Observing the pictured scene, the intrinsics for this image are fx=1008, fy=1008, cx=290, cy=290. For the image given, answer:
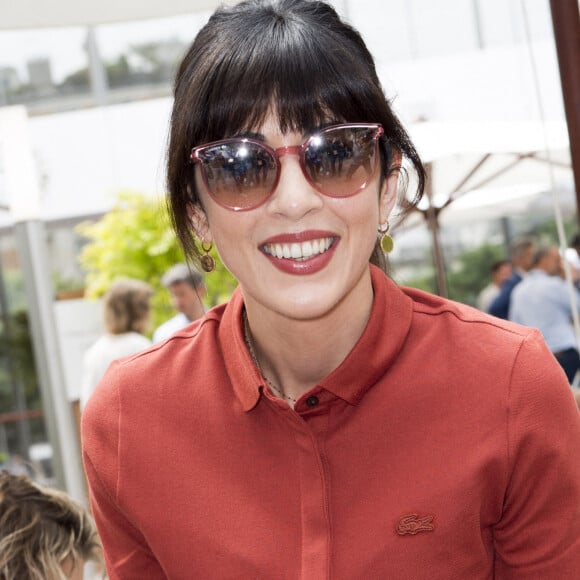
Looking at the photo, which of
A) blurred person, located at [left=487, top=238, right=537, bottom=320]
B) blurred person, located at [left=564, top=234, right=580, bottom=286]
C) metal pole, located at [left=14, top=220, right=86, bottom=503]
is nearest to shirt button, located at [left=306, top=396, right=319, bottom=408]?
metal pole, located at [left=14, top=220, right=86, bottom=503]

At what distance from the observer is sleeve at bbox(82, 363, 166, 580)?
1443mm

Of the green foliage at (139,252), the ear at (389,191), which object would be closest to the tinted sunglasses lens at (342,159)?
the ear at (389,191)

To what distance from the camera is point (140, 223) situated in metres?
8.95

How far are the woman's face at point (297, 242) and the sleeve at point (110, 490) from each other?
30cm

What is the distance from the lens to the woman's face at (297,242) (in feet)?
4.27

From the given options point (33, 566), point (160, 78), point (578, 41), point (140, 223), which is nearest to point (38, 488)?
point (33, 566)

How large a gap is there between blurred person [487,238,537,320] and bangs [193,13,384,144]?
21.2ft

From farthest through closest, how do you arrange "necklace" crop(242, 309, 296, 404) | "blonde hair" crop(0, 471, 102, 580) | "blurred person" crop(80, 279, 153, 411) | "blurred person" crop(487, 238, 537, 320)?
"blurred person" crop(487, 238, 537, 320) → "blurred person" crop(80, 279, 153, 411) → "blonde hair" crop(0, 471, 102, 580) → "necklace" crop(242, 309, 296, 404)

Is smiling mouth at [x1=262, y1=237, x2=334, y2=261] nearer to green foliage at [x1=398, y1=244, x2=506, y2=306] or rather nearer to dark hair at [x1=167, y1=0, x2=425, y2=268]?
dark hair at [x1=167, y1=0, x2=425, y2=268]

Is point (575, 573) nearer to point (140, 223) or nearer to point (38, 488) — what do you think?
point (38, 488)

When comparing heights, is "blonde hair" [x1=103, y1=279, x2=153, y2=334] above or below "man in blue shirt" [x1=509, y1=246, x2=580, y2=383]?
above

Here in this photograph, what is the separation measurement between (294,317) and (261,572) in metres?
0.34

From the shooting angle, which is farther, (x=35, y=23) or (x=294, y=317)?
(x=35, y=23)

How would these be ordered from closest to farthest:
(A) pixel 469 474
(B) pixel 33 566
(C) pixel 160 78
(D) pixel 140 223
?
(A) pixel 469 474 < (B) pixel 33 566 < (D) pixel 140 223 < (C) pixel 160 78
